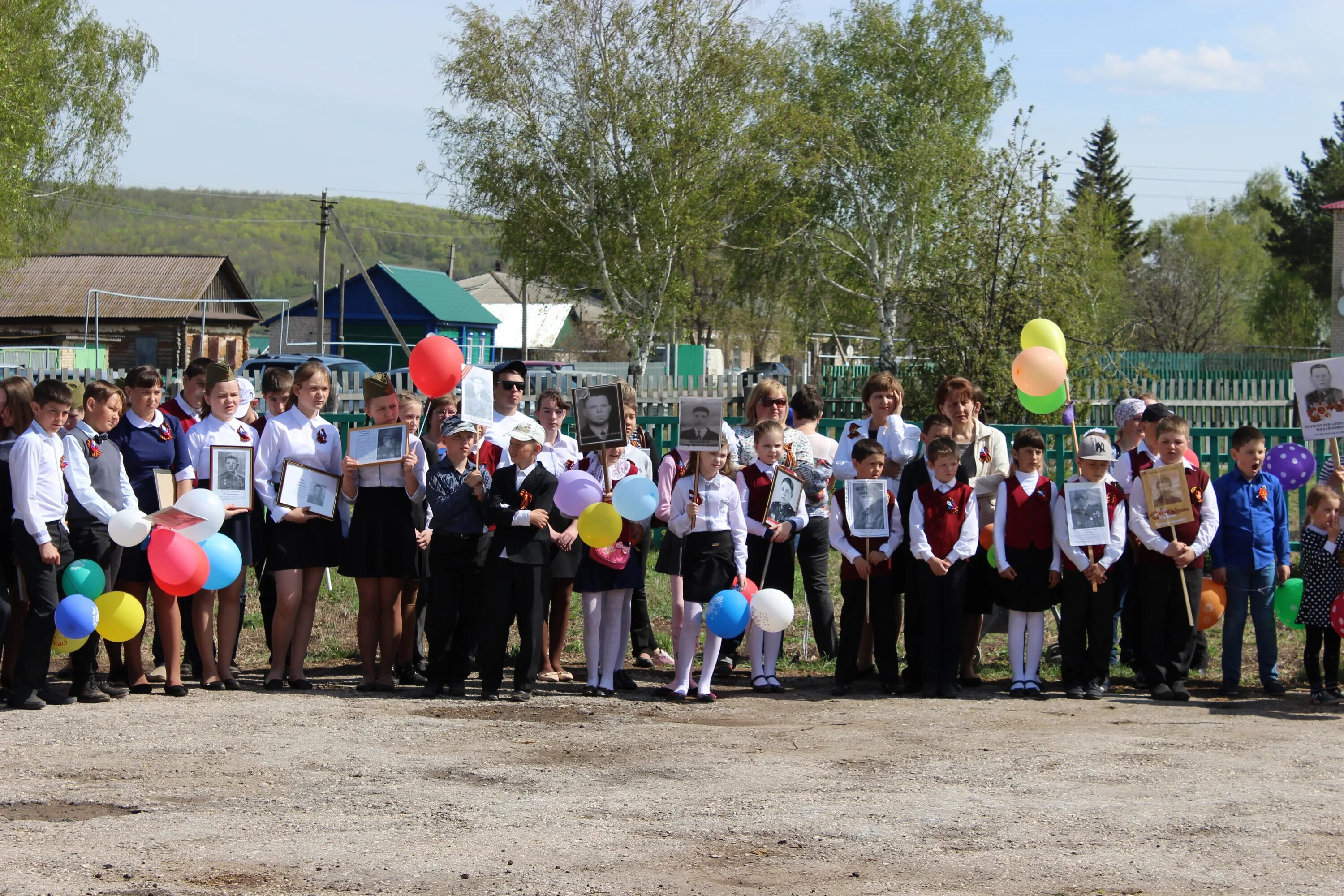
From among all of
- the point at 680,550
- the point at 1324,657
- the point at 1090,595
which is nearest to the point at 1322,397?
the point at 1324,657

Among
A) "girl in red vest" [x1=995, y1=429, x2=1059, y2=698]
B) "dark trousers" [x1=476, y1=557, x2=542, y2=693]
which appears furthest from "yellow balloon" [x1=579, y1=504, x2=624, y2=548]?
"girl in red vest" [x1=995, y1=429, x2=1059, y2=698]

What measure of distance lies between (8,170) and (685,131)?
49.2 feet

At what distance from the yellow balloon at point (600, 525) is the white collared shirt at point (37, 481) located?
293cm

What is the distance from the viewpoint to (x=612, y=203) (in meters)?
32.7

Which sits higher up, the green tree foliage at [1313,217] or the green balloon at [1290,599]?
the green tree foliage at [1313,217]

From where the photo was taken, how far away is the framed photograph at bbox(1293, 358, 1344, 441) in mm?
8297

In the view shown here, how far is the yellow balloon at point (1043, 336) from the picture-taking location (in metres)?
9.24

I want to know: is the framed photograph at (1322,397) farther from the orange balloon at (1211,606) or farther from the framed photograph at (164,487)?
the framed photograph at (164,487)

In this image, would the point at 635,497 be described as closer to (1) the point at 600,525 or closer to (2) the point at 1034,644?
(1) the point at 600,525

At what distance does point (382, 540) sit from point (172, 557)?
124 centimetres

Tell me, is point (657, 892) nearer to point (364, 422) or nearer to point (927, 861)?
point (927, 861)

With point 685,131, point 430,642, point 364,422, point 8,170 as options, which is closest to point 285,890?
point 430,642

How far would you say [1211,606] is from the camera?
331 inches

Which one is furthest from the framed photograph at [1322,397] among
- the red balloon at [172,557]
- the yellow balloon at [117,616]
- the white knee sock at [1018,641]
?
the yellow balloon at [117,616]
